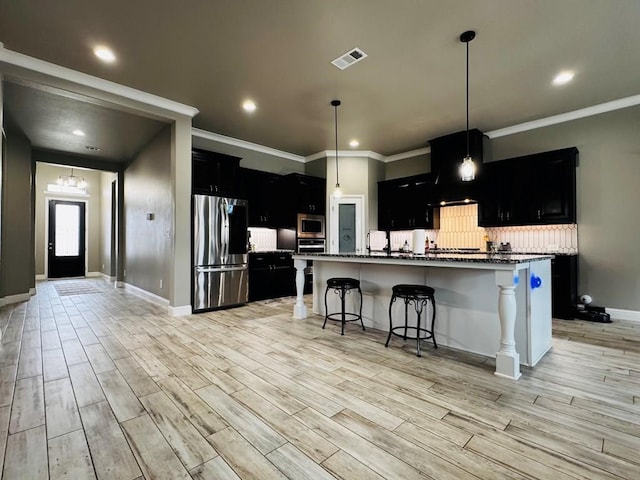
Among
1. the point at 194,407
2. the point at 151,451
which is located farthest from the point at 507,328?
the point at 151,451

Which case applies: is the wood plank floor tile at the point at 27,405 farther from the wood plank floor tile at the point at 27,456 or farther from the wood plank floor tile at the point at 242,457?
the wood plank floor tile at the point at 242,457

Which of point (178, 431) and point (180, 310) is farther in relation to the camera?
point (180, 310)

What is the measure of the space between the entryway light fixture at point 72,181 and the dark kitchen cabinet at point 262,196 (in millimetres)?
5626

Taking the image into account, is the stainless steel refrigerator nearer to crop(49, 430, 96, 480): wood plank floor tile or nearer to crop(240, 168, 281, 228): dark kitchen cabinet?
crop(240, 168, 281, 228): dark kitchen cabinet

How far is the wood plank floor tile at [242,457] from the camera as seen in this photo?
140 centimetres

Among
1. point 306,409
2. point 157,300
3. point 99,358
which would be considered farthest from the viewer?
point 157,300

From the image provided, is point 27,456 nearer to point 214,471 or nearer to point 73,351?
point 214,471

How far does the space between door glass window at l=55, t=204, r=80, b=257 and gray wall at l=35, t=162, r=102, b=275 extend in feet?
0.85

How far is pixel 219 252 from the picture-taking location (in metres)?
4.80

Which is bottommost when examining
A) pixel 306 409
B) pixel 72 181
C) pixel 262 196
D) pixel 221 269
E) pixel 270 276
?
pixel 306 409

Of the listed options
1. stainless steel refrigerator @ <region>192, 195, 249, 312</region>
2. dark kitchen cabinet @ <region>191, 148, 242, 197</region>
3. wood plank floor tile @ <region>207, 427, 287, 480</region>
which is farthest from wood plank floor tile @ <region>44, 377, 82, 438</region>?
dark kitchen cabinet @ <region>191, 148, 242, 197</region>

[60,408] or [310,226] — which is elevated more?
[310,226]

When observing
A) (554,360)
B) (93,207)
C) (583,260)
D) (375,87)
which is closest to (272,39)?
(375,87)

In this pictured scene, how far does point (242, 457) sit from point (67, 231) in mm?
10623
